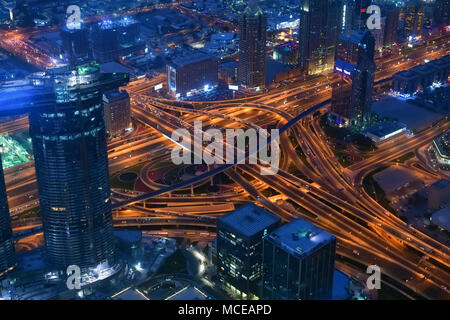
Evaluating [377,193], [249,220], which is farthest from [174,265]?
[377,193]

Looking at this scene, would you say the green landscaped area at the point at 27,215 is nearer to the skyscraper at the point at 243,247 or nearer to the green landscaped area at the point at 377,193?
the skyscraper at the point at 243,247

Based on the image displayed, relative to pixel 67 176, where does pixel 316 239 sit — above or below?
below

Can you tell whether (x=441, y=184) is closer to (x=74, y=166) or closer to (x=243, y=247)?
(x=243, y=247)

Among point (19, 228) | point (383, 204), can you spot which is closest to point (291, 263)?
point (383, 204)

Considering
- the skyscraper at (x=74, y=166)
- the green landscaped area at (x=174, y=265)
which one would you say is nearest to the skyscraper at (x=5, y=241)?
the skyscraper at (x=74, y=166)

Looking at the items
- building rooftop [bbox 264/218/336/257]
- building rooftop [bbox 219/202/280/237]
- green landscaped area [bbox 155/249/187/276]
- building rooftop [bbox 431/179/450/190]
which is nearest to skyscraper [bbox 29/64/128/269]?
green landscaped area [bbox 155/249/187/276]

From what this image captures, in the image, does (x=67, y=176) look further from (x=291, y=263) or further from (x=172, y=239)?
(x=291, y=263)
